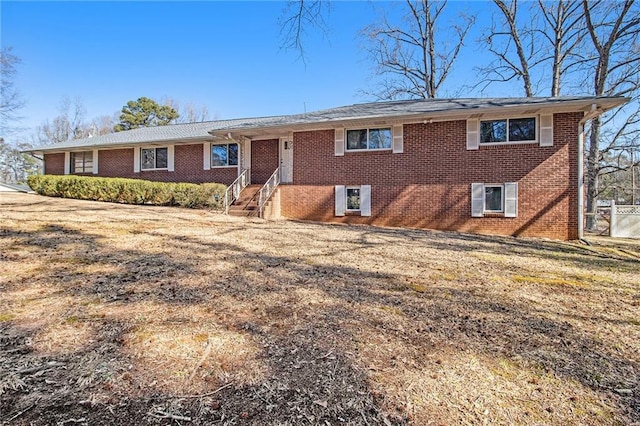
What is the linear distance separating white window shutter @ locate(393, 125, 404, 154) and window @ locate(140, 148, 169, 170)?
11.0m

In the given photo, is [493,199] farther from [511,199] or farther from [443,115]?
[443,115]

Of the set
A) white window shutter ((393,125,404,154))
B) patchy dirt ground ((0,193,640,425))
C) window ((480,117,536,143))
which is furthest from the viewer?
white window shutter ((393,125,404,154))

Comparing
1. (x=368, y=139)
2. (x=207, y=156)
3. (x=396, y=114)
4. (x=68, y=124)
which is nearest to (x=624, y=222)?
(x=396, y=114)

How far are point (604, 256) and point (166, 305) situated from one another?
28.3 ft

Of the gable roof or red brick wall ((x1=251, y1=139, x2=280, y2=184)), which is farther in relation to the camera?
red brick wall ((x1=251, y1=139, x2=280, y2=184))

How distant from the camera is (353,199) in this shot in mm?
11914

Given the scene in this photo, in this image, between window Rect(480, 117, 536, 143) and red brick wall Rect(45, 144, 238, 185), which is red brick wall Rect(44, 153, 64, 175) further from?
window Rect(480, 117, 536, 143)

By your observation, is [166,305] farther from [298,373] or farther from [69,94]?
[69,94]

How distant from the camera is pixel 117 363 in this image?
2.16 metres

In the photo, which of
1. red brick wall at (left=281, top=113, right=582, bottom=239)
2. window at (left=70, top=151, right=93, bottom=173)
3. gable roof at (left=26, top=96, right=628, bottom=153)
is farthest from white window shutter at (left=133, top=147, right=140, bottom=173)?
red brick wall at (left=281, top=113, right=582, bottom=239)

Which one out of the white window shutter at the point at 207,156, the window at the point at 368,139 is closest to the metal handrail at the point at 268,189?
the window at the point at 368,139

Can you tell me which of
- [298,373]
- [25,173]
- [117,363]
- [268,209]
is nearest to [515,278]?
[298,373]

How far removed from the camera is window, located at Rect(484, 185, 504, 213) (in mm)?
10336

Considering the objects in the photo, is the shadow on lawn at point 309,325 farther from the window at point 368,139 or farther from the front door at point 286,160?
the front door at point 286,160
